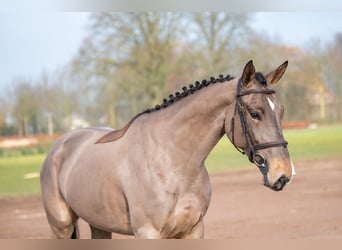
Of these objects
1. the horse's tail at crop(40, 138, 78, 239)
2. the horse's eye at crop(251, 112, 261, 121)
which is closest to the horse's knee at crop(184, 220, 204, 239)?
the horse's eye at crop(251, 112, 261, 121)

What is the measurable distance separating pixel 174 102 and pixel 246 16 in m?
10.1

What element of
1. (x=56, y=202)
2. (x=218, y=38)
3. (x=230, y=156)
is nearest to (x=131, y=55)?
(x=218, y=38)

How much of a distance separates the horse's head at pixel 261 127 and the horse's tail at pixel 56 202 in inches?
68.8

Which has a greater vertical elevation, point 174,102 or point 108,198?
point 174,102

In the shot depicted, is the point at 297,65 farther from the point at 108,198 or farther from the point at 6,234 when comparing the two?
the point at 108,198

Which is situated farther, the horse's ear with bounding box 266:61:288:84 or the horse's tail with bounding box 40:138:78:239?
the horse's tail with bounding box 40:138:78:239

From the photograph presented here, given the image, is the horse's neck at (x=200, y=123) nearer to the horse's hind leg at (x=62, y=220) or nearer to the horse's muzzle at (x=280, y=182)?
the horse's muzzle at (x=280, y=182)

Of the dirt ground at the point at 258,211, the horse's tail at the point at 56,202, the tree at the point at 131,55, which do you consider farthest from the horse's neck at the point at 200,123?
the tree at the point at 131,55

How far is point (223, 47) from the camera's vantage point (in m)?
13.7

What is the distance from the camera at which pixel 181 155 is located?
3.30 m

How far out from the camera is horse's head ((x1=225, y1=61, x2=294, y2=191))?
2918 millimetres

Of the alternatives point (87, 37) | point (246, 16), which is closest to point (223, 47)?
point (246, 16)

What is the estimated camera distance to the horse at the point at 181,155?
302 cm

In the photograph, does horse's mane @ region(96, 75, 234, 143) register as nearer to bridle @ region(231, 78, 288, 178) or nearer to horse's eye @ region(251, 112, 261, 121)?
bridle @ region(231, 78, 288, 178)
